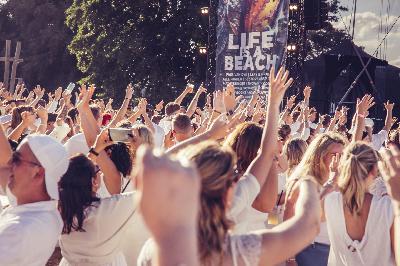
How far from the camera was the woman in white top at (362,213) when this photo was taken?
2963mm

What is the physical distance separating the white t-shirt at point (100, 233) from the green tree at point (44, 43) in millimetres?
27610

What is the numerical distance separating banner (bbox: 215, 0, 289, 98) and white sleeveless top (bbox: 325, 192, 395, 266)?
12636 millimetres

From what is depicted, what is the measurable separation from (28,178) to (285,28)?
1356cm

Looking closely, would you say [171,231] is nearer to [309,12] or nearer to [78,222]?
[78,222]

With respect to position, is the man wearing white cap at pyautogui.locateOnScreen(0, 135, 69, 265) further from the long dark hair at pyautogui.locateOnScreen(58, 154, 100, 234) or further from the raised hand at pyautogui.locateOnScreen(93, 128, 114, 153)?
the raised hand at pyautogui.locateOnScreen(93, 128, 114, 153)

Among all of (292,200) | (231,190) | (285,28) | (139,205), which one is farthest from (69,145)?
(285,28)

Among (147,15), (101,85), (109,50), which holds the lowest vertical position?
(101,85)

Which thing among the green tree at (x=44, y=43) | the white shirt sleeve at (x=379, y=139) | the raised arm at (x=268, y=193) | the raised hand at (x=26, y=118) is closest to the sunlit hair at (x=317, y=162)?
the raised arm at (x=268, y=193)

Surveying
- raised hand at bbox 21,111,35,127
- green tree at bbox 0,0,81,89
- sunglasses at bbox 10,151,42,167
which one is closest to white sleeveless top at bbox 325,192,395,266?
sunglasses at bbox 10,151,42,167

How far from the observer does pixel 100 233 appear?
2871 millimetres

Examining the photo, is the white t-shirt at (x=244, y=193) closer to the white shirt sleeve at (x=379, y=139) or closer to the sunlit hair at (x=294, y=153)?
the sunlit hair at (x=294, y=153)

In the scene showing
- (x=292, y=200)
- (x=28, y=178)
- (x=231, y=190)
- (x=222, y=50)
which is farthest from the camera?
(x=222, y=50)

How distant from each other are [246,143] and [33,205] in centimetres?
131

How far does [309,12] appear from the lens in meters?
17.5
